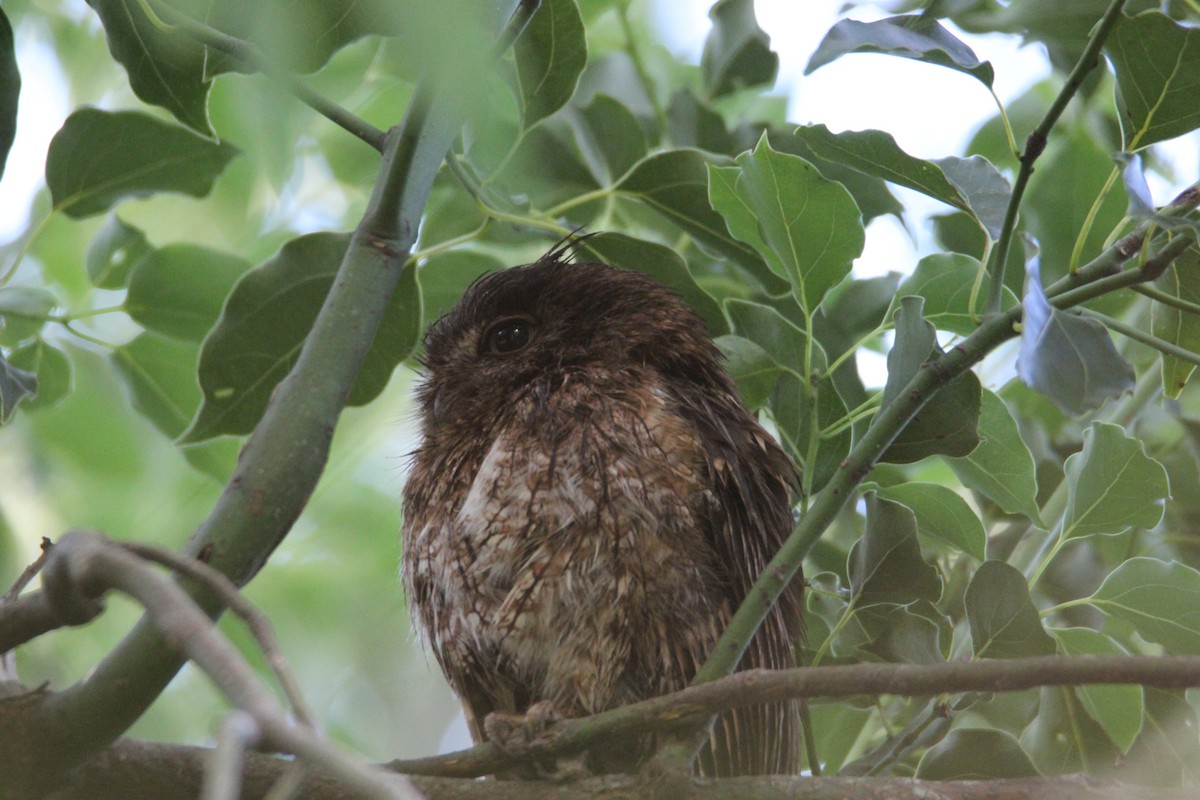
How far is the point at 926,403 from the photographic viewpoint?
4.00 feet

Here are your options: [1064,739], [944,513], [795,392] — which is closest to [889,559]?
[944,513]

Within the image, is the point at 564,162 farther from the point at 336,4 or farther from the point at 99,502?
the point at 99,502

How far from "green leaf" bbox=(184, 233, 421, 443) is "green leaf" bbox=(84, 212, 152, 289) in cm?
31

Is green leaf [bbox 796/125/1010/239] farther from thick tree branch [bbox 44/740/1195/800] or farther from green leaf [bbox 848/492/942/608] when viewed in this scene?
thick tree branch [bbox 44/740/1195/800]

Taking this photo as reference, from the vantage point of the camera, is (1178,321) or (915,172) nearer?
(915,172)

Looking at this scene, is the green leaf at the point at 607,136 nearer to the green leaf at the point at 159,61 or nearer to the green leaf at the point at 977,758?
the green leaf at the point at 159,61

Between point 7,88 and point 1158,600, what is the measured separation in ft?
4.77

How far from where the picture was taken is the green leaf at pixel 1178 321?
53.4 inches

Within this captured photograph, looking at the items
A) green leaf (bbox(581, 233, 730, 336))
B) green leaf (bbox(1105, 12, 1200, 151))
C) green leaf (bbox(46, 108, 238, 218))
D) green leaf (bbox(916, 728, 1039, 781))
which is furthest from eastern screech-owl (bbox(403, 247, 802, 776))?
green leaf (bbox(1105, 12, 1200, 151))

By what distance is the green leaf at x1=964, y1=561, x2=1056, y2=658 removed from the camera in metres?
1.36

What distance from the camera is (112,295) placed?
7.15 ft

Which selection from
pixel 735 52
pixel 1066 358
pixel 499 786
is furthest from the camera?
pixel 735 52

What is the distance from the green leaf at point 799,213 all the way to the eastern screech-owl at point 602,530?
0.29 m

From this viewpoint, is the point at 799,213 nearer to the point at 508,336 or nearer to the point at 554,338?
the point at 554,338
